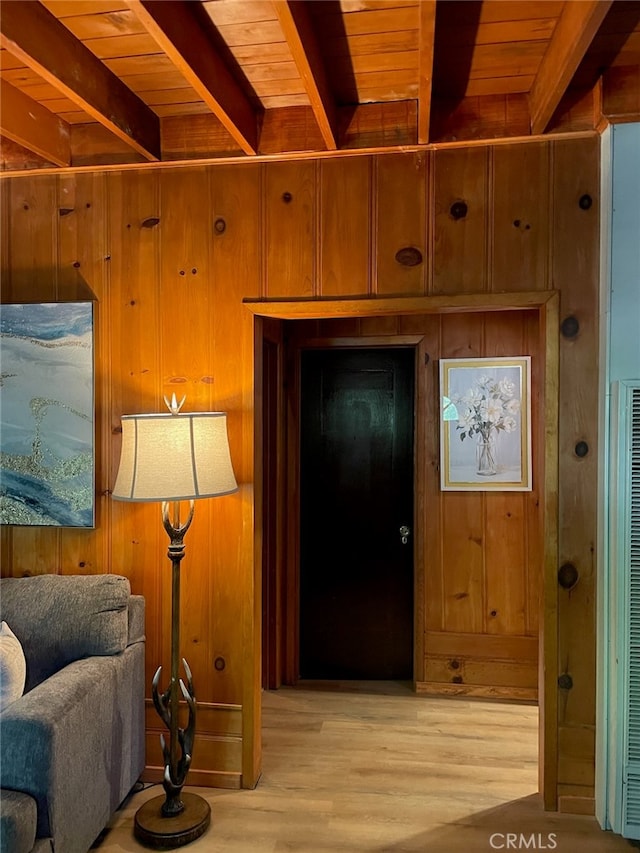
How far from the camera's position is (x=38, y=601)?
233cm

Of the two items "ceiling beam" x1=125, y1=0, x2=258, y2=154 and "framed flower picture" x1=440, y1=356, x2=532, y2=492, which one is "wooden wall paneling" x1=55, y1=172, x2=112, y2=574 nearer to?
"ceiling beam" x1=125, y1=0, x2=258, y2=154

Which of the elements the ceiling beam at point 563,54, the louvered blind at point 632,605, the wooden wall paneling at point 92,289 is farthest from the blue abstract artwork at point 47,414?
the louvered blind at point 632,605

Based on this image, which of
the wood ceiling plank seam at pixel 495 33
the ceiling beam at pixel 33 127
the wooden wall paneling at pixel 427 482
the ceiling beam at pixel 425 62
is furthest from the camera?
the wooden wall paneling at pixel 427 482

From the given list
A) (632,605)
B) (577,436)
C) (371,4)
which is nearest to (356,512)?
(577,436)

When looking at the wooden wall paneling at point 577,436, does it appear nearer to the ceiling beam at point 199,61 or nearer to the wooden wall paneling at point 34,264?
the ceiling beam at point 199,61

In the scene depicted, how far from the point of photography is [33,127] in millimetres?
2336

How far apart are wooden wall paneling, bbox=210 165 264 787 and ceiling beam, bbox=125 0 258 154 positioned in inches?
9.0

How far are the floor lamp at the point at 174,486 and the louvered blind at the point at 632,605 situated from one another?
4.83 ft

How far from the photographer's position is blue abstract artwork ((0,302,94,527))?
257cm

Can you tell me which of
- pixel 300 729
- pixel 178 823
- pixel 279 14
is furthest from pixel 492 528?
pixel 279 14

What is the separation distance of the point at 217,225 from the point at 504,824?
2634 mm

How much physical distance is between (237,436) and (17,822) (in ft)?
4.74

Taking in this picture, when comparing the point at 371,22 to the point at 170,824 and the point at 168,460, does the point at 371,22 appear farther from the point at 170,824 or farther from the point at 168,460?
the point at 170,824

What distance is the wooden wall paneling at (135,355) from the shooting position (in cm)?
255
